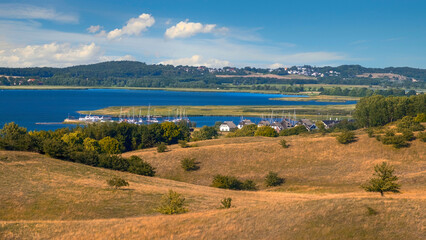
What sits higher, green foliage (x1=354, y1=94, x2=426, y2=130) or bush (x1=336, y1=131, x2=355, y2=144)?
green foliage (x1=354, y1=94, x2=426, y2=130)

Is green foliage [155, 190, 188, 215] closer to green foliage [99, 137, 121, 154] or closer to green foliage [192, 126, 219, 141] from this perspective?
green foliage [99, 137, 121, 154]

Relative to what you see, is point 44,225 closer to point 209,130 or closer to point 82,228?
point 82,228

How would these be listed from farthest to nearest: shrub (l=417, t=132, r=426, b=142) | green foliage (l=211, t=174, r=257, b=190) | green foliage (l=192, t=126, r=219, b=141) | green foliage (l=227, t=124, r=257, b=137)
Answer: green foliage (l=192, t=126, r=219, b=141) < green foliage (l=227, t=124, r=257, b=137) < shrub (l=417, t=132, r=426, b=142) < green foliage (l=211, t=174, r=257, b=190)

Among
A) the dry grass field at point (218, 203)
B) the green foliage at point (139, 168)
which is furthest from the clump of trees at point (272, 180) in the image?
the green foliage at point (139, 168)

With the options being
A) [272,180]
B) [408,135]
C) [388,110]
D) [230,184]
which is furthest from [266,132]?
[230,184]

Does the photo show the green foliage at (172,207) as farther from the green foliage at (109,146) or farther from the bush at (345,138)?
the green foliage at (109,146)

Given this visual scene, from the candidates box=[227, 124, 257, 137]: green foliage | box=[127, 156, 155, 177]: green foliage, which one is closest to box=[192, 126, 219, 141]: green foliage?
box=[227, 124, 257, 137]: green foliage

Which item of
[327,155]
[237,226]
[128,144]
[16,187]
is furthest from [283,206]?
[128,144]

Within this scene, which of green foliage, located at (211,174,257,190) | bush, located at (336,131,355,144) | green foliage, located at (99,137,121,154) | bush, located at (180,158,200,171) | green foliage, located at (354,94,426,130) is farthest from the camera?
green foliage, located at (354,94,426,130)
